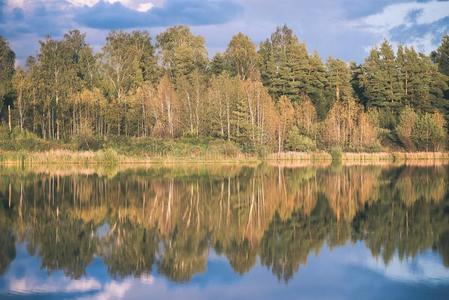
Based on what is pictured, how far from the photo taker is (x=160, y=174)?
116 feet

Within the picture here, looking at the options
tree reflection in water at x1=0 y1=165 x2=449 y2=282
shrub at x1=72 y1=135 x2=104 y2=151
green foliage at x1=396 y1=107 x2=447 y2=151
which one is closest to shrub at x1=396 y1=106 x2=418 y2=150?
green foliage at x1=396 y1=107 x2=447 y2=151

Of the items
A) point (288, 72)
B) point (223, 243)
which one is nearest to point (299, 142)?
point (288, 72)

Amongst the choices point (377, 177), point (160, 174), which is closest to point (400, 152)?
point (377, 177)

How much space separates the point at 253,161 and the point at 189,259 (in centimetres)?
3735

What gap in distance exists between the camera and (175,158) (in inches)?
1874

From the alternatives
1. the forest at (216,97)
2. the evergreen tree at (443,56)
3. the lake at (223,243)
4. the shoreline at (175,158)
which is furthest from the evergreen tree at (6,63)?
the evergreen tree at (443,56)

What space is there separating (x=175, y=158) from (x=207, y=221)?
30223 mm

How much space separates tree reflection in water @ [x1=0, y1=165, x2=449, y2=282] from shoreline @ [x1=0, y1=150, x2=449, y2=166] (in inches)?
564

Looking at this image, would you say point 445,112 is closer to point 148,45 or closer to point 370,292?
point 148,45

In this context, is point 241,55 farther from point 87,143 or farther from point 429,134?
point 87,143

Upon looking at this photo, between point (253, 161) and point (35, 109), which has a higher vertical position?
point (35, 109)

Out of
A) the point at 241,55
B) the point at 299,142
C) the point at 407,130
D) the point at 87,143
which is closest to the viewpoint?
the point at 87,143

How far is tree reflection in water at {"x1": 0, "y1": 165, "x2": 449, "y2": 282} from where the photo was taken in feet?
43.4

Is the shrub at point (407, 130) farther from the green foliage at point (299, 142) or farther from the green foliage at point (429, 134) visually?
the green foliage at point (299, 142)
